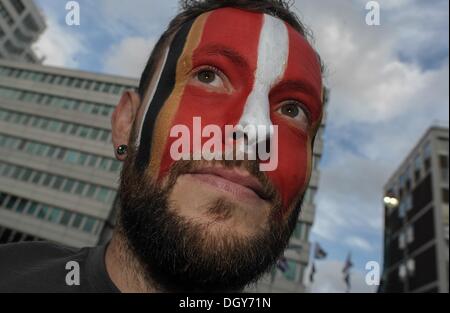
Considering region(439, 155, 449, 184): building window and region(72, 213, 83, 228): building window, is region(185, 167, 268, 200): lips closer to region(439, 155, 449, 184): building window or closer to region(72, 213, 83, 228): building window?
region(72, 213, 83, 228): building window

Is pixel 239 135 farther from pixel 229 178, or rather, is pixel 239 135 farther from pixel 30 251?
pixel 30 251

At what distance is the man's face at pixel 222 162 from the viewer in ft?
4.08

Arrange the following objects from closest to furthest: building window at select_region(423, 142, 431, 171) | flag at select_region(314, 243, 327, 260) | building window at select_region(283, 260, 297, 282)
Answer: flag at select_region(314, 243, 327, 260), building window at select_region(283, 260, 297, 282), building window at select_region(423, 142, 431, 171)

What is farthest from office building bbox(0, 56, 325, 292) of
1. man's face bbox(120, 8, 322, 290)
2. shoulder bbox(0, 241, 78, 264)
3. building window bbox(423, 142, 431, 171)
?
shoulder bbox(0, 241, 78, 264)

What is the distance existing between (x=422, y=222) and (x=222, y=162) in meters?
40.1

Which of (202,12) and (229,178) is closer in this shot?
(229,178)

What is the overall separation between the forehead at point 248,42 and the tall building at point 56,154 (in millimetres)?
30045

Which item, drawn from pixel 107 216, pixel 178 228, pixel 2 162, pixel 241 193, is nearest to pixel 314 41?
pixel 241 193

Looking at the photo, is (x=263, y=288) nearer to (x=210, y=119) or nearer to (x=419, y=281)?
(x=419, y=281)

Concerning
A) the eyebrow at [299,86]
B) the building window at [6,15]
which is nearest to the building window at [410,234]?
the eyebrow at [299,86]

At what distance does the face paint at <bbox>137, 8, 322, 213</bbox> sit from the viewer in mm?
1483

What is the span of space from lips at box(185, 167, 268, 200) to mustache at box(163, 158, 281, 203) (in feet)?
0.05

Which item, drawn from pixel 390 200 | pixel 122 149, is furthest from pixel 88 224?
pixel 122 149

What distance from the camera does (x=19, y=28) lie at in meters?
52.5
